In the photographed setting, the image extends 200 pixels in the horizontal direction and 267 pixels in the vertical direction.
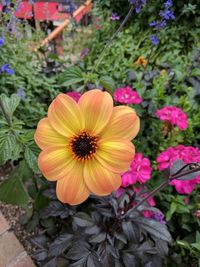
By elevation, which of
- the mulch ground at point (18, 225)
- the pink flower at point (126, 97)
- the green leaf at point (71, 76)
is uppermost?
the green leaf at point (71, 76)

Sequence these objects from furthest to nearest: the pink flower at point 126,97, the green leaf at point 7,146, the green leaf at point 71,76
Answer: the pink flower at point 126,97 → the green leaf at point 71,76 → the green leaf at point 7,146

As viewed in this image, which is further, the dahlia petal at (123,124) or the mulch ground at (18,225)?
the mulch ground at (18,225)

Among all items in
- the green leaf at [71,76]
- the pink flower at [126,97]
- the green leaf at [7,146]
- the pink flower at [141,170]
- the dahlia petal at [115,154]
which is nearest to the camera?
the dahlia petal at [115,154]

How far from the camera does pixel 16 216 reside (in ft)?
4.94

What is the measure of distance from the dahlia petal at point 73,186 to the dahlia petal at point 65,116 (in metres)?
0.09

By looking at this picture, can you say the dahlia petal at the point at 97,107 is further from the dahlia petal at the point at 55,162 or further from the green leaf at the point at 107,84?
the green leaf at the point at 107,84

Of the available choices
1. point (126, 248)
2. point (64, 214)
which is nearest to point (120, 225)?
point (126, 248)

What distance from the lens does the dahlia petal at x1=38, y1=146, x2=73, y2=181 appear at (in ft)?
2.44

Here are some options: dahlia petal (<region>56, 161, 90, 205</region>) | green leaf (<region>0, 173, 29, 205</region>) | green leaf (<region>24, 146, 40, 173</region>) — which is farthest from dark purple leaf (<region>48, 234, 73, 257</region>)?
dahlia petal (<region>56, 161, 90, 205</region>)

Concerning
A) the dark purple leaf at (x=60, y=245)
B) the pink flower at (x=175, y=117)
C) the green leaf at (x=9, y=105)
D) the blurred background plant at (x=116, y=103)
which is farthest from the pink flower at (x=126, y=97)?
the dark purple leaf at (x=60, y=245)

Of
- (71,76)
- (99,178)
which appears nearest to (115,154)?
(99,178)

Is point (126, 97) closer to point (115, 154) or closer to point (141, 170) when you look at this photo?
point (141, 170)

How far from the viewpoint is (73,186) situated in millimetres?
760

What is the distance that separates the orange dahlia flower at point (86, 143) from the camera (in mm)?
729
